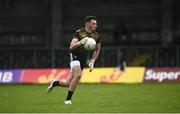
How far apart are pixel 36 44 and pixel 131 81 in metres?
11.3

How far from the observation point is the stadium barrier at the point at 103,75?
98.8 ft

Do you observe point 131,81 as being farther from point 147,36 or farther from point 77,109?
point 77,109

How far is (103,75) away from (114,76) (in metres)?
0.50

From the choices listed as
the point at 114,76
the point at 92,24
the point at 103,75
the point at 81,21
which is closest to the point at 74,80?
the point at 92,24

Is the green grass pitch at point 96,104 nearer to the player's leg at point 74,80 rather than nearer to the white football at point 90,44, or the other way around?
the player's leg at point 74,80

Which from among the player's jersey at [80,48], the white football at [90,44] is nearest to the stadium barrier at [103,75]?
the player's jersey at [80,48]

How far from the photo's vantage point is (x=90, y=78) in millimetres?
30281

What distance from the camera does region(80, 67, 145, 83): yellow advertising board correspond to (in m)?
30.2

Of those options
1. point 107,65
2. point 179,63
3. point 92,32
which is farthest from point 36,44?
point 92,32

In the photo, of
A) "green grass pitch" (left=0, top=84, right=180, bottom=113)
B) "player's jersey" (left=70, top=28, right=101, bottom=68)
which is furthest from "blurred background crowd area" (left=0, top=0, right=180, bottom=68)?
"player's jersey" (left=70, top=28, right=101, bottom=68)

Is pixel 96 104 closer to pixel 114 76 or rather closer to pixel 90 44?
pixel 90 44

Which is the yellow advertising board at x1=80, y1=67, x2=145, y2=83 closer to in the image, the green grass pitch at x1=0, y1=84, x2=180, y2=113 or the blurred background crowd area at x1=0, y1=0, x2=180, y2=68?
the blurred background crowd area at x1=0, y1=0, x2=180, y2=68

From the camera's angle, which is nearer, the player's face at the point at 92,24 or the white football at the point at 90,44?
the white football at the point at 90,44

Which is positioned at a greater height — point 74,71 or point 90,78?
point 74,71
